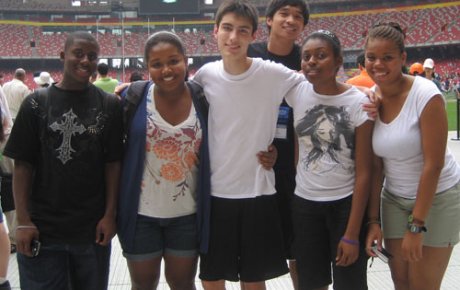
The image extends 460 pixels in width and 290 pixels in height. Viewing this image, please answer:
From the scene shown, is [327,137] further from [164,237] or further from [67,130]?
[67,130]

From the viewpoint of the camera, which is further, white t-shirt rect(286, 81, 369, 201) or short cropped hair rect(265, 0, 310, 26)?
short cropped hair rect(265, 0, 310, 26)

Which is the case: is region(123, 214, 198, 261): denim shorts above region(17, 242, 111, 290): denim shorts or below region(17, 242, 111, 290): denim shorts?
above

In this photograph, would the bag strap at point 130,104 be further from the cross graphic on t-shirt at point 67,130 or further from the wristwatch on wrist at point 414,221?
the wristwatch on wrist at point 414,221

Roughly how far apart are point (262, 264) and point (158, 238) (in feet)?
1.95

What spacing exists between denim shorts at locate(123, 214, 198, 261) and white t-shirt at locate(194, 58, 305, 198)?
0.25 m

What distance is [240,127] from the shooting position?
98.0 inches

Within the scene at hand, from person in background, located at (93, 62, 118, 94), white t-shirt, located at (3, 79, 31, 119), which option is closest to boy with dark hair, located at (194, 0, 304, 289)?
person in background, located at (93, 62, 118, 94)

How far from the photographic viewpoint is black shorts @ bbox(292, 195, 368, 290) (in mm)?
2492

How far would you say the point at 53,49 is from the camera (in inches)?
1848

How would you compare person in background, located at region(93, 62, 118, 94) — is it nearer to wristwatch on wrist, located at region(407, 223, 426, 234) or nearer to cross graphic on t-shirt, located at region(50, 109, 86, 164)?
cross graphic on t-shirt, located at region(50, 109, 86, 164)

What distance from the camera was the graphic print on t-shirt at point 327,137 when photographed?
2.46 meters

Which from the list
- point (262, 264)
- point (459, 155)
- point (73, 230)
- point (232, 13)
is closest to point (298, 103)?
point (232, 13)

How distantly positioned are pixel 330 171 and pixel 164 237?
970 mm

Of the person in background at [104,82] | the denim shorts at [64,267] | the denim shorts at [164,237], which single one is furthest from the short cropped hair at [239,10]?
the person in background at [104,82]
